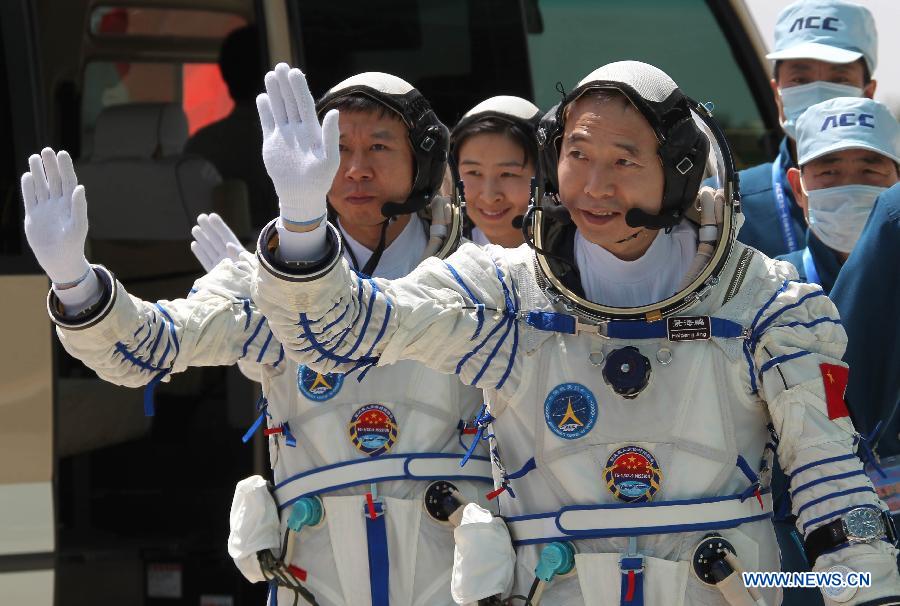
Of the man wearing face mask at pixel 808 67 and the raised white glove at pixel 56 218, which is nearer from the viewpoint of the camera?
the raised white glove at pixel 56 218

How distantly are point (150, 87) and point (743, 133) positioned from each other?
2.62 meters

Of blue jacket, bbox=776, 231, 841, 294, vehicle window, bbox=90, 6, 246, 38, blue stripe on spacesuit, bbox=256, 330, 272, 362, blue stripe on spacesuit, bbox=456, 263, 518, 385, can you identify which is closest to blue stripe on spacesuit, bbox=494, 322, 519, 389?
blue stripe on spacesuit, bbox=456, 263, 518, 385

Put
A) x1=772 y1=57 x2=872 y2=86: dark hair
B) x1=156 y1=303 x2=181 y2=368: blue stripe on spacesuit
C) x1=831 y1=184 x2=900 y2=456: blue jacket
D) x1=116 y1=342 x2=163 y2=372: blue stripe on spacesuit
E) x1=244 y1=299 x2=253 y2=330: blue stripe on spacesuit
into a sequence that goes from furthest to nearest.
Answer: x1=772 y1=57 x2=872 y2=86: dark hair → x1=244 y1=299 x2=253 y2=330: blue stripe on spacesuit → x1=831 y1=184 x2=900 y2=456: blue jacket → x1=156 y1=303 x2=181 y2=368: blue stripe on spacesuit → x1=116 y1=342 x2=163 y2=372: blue stripe on spacesuit

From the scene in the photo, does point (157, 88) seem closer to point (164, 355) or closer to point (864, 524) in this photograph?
point (164, 355)

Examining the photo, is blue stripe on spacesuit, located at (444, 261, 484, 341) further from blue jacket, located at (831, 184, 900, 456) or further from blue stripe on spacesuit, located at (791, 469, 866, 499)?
blue jacket, located at (831, 184, 900, 456)

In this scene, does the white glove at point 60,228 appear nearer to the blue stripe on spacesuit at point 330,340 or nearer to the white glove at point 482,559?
the blue stripe on spacesuit at point 330,340

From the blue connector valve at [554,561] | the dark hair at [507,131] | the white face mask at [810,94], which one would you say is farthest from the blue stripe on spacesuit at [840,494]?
the white face mask at [810,94]

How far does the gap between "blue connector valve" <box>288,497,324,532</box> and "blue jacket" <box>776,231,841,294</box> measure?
1457mm

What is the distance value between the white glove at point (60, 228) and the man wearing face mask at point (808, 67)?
2.32m

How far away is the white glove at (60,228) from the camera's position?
9.92 feet

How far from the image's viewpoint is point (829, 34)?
16.0ft

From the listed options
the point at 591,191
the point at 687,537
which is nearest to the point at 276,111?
the point at 591,191

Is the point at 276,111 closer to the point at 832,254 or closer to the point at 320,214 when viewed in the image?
the point at 320,214

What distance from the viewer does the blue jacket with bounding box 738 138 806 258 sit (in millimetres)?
4480
